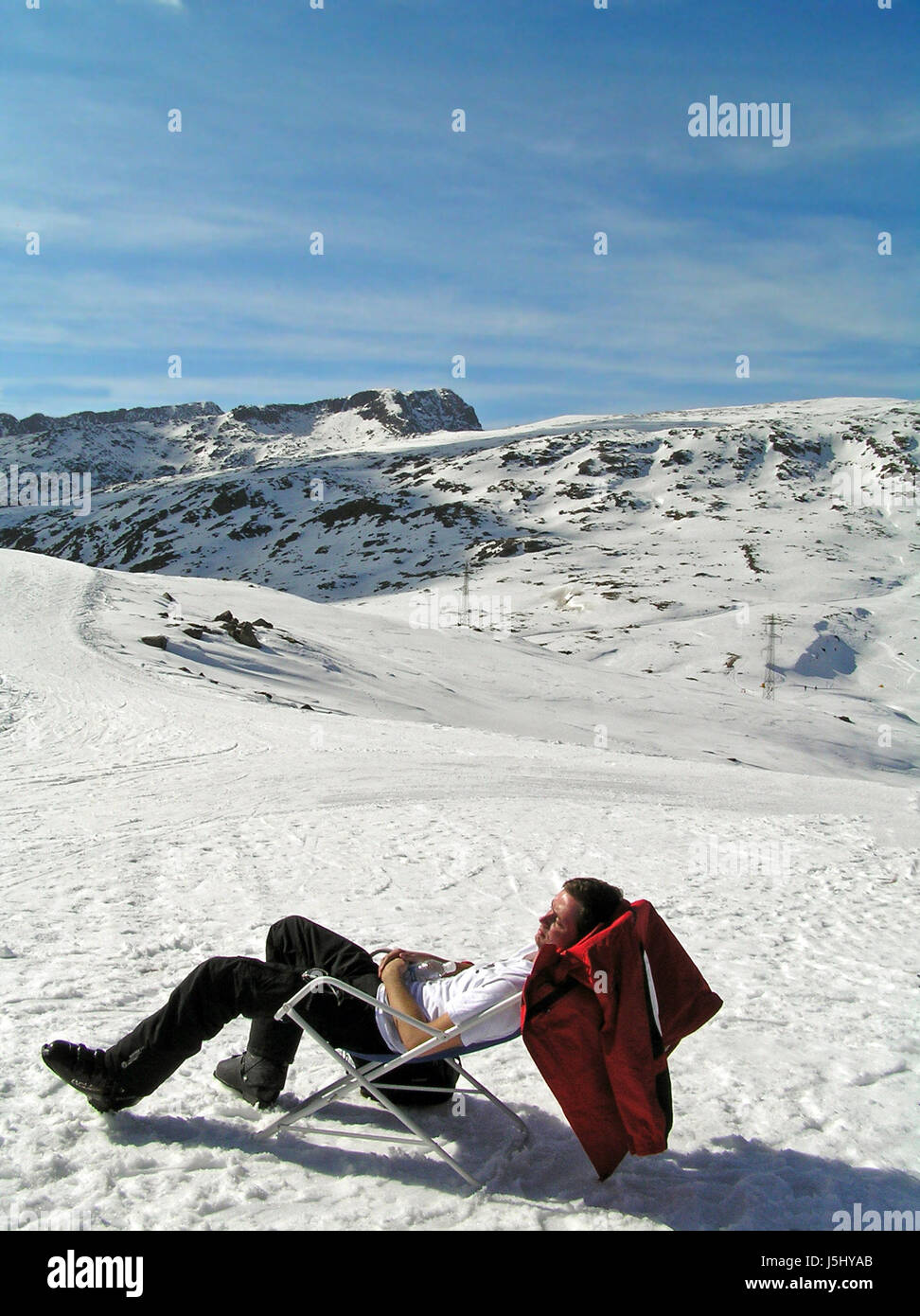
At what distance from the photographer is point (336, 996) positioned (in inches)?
148

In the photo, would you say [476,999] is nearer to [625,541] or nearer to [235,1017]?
[235,1017]

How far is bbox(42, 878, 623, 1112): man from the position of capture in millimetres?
3533

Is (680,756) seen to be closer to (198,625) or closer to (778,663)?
(198,625)

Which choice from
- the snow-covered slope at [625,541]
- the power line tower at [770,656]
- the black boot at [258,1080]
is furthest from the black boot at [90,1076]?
the power line tower at [770,656]

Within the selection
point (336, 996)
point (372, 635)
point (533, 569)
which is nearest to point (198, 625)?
point (372, 635)

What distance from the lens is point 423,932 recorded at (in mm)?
6566

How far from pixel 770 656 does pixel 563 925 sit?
54.3 m

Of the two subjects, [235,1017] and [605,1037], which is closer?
[605,1037]

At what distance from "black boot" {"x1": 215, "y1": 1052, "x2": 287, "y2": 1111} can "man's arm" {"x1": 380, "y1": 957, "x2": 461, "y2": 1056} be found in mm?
671

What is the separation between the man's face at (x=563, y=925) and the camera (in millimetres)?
3502

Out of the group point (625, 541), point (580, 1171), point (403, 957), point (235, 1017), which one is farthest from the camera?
point (625, 541)

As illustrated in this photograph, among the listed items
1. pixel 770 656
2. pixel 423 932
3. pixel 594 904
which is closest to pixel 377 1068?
pixel 594 904
